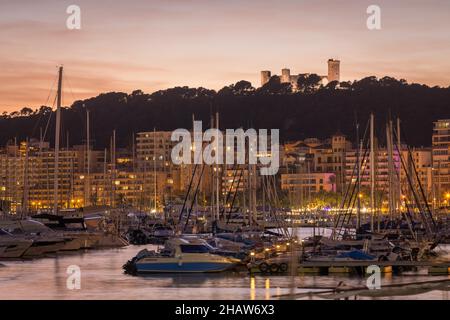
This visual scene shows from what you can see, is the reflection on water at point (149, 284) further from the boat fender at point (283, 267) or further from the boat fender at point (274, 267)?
the boat fender at point (283, 267)

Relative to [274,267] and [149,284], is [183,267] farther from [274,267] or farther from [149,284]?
[149,284]

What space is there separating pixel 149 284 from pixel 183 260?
3572 millimetres

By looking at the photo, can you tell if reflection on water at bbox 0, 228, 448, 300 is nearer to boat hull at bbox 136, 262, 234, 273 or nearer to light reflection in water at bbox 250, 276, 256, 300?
light reflection in water at bbox 250, 276, 256, 300

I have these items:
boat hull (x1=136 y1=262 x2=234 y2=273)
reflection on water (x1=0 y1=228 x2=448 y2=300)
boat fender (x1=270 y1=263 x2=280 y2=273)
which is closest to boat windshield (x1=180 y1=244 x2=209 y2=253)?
boat hull (x1=136 y1=262 x2=234 y2=273)

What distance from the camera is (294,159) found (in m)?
177

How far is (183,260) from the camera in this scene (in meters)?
40.6

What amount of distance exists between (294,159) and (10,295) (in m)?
144

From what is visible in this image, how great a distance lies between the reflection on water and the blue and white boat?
1.54 feet

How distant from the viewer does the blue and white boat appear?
40.5 meters

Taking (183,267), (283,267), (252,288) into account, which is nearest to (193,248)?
(183,267)
